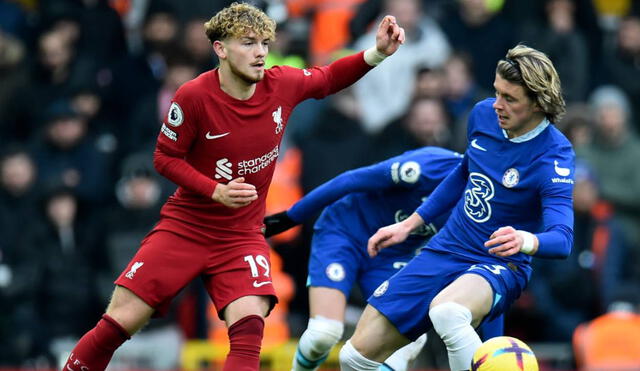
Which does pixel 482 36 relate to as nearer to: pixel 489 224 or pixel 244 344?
pixel 489 224

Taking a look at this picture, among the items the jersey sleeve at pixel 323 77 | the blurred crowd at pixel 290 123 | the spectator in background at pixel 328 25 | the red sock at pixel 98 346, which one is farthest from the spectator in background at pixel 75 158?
the jersey sleeve at pixel 323 77

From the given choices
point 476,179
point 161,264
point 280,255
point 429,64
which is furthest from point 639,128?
point 161,264

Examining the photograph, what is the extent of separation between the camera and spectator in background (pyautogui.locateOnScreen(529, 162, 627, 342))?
1190cm

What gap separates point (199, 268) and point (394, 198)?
1.83m

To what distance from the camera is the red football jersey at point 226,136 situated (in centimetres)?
788

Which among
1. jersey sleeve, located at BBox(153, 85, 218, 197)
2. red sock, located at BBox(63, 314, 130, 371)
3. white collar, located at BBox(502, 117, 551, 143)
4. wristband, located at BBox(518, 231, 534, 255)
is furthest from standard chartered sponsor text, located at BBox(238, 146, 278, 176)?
wristband, located at BBox(518, 231, 534, 255)

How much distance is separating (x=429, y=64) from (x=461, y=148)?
5.09 ft

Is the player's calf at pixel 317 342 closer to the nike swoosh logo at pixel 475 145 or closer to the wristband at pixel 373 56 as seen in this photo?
the nike swoosh logo at pixel 475 145

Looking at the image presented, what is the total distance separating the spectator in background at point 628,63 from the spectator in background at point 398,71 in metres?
1.67

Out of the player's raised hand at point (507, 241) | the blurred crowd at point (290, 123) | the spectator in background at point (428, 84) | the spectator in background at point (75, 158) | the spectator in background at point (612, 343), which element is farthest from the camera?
the spectator in background at point (75, 158)

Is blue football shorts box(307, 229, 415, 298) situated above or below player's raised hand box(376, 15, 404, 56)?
below

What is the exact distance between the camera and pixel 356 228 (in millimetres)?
9594

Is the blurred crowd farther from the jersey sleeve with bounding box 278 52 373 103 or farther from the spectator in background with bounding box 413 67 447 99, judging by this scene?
the jersey sleeve with bounding box 278 52 373 103

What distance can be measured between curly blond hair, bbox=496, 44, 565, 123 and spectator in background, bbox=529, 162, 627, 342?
4208mm
